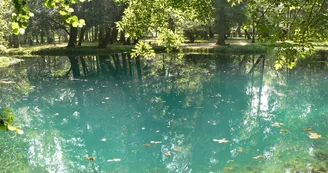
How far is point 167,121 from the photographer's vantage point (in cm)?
1323

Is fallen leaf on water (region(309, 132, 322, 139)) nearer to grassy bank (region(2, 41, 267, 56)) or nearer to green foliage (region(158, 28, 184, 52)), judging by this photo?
green foliage (region(158, 28, 184, 52))

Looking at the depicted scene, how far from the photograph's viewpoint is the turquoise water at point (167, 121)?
932 centimetres

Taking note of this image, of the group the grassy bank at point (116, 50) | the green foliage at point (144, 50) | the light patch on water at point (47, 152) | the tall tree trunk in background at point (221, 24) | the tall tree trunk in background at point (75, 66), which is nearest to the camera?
the green foliage at point (144, 50)

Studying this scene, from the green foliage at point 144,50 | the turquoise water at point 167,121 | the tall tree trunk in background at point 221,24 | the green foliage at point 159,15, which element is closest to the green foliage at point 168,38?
the green foliage at point 159,15

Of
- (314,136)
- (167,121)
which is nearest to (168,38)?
(167,121)

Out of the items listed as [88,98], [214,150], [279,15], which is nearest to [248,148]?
[214,150]

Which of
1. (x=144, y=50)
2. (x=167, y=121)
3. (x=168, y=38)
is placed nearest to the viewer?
(x=144, y=50)

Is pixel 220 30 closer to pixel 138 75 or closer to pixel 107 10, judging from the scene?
pixel 107 10

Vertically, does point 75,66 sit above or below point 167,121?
above

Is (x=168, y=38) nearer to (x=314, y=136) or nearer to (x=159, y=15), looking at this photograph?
(x=159, y=15)

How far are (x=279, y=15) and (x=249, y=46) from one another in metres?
33.4

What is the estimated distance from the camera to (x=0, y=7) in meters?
19.4

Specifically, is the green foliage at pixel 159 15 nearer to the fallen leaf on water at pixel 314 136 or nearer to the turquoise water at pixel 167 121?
the turquoise water at pixel 167 121

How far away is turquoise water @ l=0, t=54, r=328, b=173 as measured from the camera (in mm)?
9320
